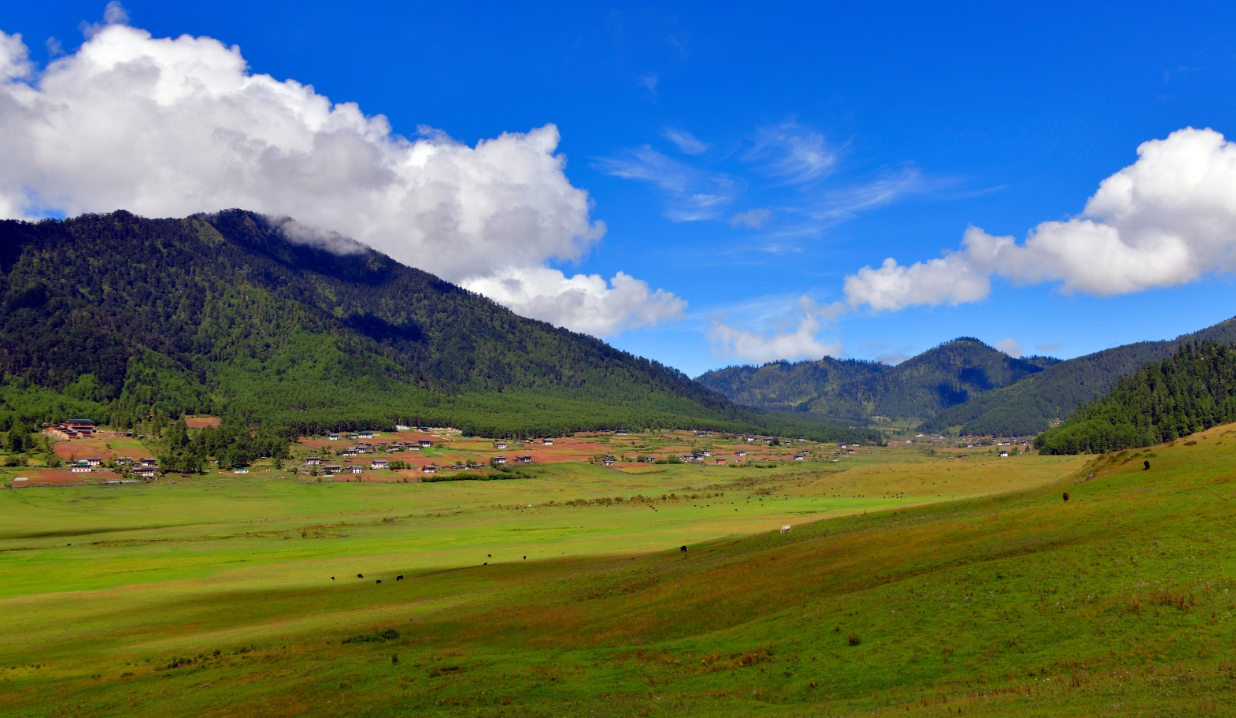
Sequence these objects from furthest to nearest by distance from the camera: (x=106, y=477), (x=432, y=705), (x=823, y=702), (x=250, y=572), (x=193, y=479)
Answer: (x=193, y=479) < (x=106, y=477) < (x=250, y=572) < (x=432, y=705) < (x=823, y=702)

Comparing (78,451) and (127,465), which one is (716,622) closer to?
(127,465)

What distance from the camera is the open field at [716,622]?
22359mm

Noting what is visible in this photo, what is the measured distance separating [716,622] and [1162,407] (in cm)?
19642

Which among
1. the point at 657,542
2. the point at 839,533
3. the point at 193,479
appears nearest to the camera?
the point at 839,533

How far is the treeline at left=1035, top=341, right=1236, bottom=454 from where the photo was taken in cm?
16738

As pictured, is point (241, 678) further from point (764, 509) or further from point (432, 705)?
point (764, 509)

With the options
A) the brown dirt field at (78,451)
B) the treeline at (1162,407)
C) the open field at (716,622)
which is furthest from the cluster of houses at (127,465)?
the treeline at (1162,407)

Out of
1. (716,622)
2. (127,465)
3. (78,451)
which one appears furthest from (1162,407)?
(78,451)

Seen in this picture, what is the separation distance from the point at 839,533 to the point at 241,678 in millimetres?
39958

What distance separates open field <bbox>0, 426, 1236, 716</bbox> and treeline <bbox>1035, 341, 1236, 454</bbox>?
384 feet

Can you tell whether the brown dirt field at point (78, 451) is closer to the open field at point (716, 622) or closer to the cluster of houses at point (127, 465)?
the cluster of houses at point (127, 465)

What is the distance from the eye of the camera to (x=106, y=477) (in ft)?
543

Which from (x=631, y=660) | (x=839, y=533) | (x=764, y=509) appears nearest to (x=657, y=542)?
(x=839, y=533)

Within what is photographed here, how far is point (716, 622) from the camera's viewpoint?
34938 millimetres
